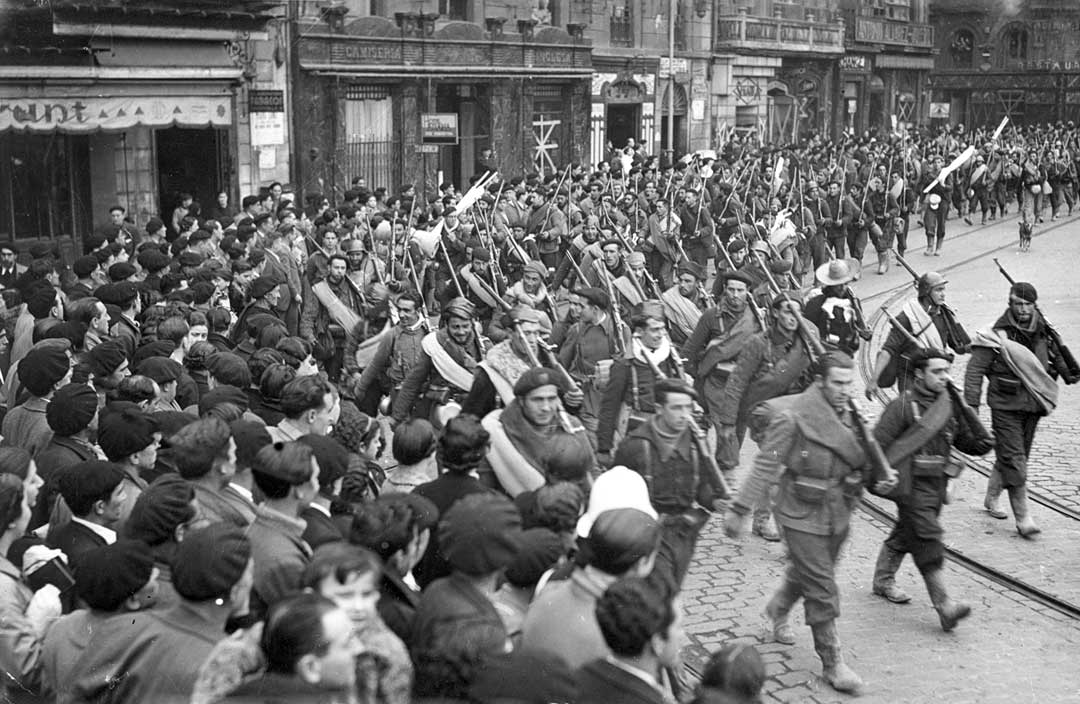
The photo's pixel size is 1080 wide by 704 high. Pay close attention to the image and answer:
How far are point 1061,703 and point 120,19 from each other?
16.0m

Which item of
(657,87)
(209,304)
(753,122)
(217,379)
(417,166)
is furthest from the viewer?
(753,122)

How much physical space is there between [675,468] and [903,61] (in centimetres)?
4592

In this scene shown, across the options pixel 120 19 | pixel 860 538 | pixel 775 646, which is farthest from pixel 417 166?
pixel 775 646

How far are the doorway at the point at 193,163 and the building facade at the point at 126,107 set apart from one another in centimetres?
2

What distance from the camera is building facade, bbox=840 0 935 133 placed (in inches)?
1775

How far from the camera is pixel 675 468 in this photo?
21.7 feet

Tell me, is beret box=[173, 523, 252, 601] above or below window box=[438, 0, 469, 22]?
below

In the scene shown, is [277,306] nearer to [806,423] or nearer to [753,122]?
[806,423]

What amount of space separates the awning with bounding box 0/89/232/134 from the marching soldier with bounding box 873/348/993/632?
1369cm

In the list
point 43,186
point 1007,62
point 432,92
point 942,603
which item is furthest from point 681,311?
point 1007,62

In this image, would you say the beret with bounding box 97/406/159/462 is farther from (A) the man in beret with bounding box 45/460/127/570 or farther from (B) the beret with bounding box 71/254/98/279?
(B) the beret with bounding box 71/254/98/279

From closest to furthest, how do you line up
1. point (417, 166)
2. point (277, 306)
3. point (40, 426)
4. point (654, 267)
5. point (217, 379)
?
point (40, 426)
point (217, 379)
point (277, 306)
point (654, 267)
point (417, 166)

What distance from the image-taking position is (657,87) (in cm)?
3170

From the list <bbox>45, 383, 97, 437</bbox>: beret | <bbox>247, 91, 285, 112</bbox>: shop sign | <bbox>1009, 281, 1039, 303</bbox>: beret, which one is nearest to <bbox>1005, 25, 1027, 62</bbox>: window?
<bbox>247, 91, 285, 112</bbox>: shop sign
